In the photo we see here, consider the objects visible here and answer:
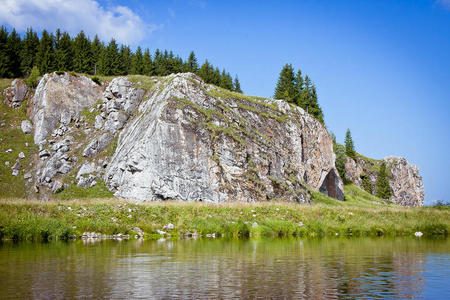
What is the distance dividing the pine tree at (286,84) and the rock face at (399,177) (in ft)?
115

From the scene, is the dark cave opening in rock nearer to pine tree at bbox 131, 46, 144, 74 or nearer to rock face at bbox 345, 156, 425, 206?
rock face at bbox 345, 156, 425, 206

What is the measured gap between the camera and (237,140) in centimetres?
5784

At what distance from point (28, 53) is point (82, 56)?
1277 centimetres

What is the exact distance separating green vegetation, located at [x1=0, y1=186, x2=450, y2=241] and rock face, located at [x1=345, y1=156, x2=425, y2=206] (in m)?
81.9

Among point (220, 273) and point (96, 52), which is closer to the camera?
point (220, 273)

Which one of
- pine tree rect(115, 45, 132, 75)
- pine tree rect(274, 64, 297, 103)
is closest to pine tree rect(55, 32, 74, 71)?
pine tree rect(115, 45, 132, 75)

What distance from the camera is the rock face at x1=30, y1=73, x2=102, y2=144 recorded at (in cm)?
7194

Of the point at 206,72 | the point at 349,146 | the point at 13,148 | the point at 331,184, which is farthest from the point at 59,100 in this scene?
the point at 349,146

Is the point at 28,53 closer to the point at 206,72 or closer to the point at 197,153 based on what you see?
the point at 206,72

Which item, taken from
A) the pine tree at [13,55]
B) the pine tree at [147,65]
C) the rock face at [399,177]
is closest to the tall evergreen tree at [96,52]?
the pine tree at [147,65]

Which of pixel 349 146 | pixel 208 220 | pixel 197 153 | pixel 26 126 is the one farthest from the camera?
pixel 349 146

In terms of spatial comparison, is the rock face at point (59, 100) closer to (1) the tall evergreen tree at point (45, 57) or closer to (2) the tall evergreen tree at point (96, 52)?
(1) the tall evergreen tree at point (45, 57)

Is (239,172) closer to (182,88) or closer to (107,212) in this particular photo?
(182,88)

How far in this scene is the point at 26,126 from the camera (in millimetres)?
73250
